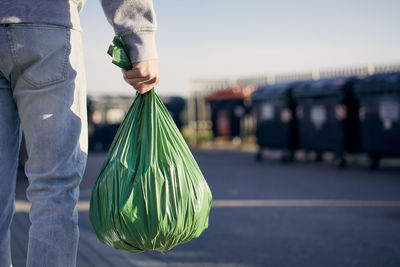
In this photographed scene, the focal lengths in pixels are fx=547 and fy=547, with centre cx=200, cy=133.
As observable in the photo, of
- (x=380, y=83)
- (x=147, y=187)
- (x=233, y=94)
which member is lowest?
(x=147, y=187)

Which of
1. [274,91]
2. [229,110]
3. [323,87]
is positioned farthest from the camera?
[229,110]

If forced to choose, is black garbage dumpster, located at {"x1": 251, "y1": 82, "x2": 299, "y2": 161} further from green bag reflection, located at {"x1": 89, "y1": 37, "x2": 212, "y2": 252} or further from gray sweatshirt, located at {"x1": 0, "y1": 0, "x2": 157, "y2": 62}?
gray sweatshirt, located at {"x1": 0, "y1": 0, "x2": 157, "y2": 62}

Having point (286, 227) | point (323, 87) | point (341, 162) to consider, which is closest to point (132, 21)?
point (286, 227)

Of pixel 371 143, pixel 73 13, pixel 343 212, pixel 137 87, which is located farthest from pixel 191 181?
pixel 371 143

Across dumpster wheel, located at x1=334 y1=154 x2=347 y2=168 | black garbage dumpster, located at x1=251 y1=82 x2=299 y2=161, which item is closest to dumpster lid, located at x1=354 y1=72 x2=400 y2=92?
dumpster wheel, located at x1=334 y1=154 x2=347 y2=168

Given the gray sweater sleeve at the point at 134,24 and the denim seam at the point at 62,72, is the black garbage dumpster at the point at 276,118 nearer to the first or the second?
the gray sweater sleeve at the point at 134,24

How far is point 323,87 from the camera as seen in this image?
1205 centimetres

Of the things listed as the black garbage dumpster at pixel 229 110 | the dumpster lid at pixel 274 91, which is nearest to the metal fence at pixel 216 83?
the black garbage dumpster at pixel 229 110

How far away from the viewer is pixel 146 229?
2.05 m

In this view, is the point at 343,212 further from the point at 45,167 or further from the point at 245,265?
the point at 45,167

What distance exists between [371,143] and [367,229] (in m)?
5.74

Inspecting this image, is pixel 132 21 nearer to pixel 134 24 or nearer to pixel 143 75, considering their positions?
pixel 134 24

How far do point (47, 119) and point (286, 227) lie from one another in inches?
144

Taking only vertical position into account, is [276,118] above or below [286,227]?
above
